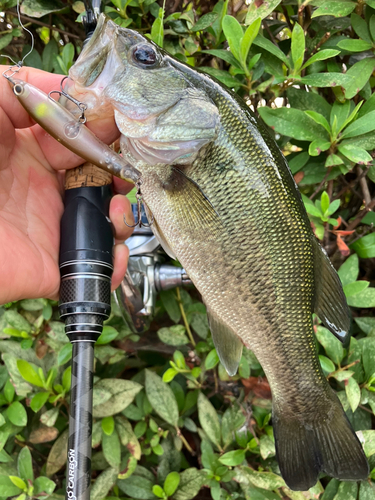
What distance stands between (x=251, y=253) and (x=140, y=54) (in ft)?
1.68

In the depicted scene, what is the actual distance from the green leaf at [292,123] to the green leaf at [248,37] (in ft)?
0.48

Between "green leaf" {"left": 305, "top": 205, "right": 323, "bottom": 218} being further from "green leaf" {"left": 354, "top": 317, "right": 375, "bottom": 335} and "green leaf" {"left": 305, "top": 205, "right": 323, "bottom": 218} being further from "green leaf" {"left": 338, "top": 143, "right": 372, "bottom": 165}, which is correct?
"green leaf" {"left": 354, "top": 317, "right": 375, "bottom": 335}

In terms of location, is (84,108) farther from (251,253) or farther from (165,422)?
(165,422)

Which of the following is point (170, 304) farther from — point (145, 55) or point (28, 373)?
point (145, 55)

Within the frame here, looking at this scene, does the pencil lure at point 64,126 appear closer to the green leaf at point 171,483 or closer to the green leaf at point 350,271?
the green leaf at point 350,271

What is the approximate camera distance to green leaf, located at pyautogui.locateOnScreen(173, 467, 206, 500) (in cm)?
111

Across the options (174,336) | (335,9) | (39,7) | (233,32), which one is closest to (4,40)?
(39,7)

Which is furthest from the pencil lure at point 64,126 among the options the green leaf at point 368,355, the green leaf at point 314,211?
the green leaf at point 368,355

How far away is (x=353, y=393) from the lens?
100cm

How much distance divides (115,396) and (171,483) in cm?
31

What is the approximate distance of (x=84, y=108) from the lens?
761 mm

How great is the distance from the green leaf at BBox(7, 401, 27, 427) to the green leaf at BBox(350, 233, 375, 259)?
3.84 feet

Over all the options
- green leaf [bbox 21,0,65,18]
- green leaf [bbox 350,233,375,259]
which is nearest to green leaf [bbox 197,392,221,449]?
green leaf [bbox 350,233,375,259]

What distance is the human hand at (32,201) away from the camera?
82cm
